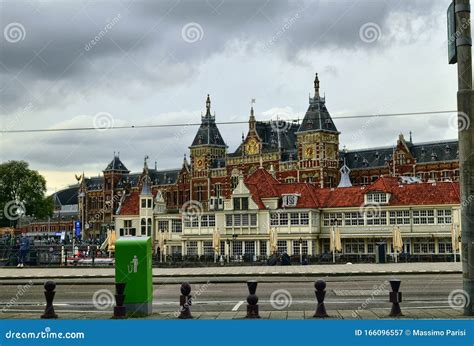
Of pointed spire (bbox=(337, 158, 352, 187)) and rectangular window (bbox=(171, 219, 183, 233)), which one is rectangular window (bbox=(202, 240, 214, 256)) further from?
pointed spire (bbox=(337, 158, 352, 187))

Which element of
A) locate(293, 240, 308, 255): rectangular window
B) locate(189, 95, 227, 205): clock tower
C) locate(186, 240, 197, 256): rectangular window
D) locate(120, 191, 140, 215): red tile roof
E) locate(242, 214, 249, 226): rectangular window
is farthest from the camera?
locate(189, 95, 227, 205): clock tower

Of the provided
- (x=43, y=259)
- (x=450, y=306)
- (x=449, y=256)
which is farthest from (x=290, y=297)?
(x=449, y=256)

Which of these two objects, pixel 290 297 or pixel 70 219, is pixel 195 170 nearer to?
pixel 70 219

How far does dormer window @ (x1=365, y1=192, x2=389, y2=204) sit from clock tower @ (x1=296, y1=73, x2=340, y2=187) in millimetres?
38251

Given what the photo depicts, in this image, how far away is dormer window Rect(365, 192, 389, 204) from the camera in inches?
2448

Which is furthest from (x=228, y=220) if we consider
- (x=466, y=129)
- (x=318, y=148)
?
(x=466, y=129)

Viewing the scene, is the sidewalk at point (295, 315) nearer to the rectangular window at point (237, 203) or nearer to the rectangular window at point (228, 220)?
the rectangular window at point (237, 203)

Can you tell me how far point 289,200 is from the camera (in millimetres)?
65562

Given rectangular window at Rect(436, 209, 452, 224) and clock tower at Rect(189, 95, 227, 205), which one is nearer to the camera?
rectangular window at Rect(436, 209, 452, 224)

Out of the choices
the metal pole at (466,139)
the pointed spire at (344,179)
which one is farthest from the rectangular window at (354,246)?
the metal pole at (466,139)

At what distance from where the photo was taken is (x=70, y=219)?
171375mm

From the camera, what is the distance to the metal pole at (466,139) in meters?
11.9

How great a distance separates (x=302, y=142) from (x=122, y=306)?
93834 millimetres

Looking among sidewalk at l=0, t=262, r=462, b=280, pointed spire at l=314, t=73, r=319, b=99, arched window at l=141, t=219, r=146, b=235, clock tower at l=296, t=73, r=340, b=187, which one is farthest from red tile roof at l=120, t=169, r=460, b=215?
pointed spire at l=314, t=73, r=319, b=99
